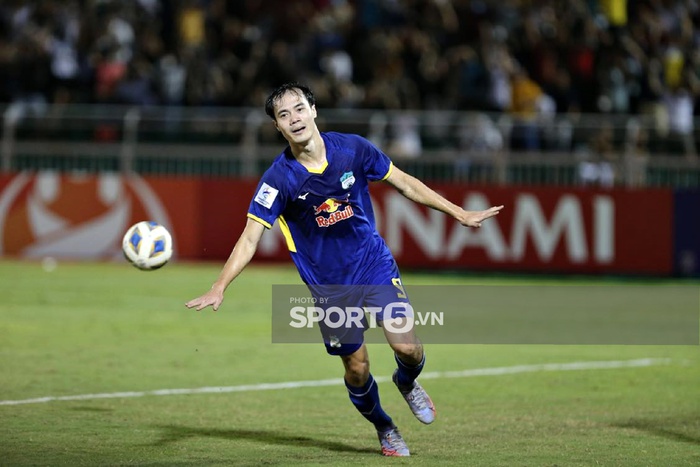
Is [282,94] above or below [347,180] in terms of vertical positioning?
above

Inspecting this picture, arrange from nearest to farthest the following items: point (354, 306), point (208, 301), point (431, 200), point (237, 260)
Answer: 1. point (208, 301)
2. point (237, 260)
3. point (354, 306)
4. point (431, 200)

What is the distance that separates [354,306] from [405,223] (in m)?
14.3

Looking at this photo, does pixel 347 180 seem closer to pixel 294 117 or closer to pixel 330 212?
pixel 330 212

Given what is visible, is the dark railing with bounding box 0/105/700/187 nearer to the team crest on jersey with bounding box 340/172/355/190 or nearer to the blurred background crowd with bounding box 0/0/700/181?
the blurred background crowd with bounding box 0/0/700/181

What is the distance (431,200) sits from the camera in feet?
26.5

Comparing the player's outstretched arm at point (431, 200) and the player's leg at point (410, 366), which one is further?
the player's outstretched arm at point (431, 200)

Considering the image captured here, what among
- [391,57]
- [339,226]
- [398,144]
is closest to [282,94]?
[339,226]

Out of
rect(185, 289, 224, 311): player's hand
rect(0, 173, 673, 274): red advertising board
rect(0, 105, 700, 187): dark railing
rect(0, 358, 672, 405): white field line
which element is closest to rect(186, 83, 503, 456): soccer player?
rect(185, 289, 224, 311): player's hand

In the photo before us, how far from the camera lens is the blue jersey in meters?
7.93

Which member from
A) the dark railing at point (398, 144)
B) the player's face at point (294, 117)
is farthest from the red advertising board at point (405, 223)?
the player's face at point (294, 117)

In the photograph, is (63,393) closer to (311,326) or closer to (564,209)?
(311,326)

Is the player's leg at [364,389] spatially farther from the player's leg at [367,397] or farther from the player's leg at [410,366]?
the player's leg at [410,366]

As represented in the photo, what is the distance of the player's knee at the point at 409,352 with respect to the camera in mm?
7879

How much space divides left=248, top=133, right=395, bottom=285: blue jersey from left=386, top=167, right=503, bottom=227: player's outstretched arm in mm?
219
